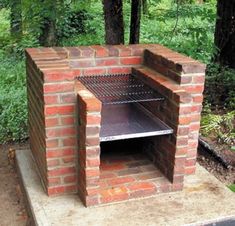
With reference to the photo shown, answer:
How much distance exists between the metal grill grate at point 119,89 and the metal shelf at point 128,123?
0.64ft

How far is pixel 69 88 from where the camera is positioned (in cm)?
332

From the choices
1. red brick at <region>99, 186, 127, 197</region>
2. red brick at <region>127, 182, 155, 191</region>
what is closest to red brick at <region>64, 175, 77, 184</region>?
red brick at <region>99, 186, 127, 197</region>

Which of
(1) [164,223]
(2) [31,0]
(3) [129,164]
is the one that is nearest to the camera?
(1) [164,223]

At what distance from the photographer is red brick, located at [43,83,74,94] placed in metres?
3.27

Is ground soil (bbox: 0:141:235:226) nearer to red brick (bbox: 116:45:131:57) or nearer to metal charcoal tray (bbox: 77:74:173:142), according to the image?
metal charcoal tray (bbox: 77:74:173:142)

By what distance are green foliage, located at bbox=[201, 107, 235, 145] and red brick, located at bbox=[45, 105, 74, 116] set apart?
224 centimetres

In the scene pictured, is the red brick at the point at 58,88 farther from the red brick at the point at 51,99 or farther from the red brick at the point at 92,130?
the red brick at the point at 92,130

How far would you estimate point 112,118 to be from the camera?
3.90m

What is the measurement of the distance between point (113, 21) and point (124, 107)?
7.16 feet

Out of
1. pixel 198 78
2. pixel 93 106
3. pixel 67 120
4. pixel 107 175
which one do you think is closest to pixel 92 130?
pixel 93 106

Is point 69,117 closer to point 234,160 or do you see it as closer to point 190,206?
point 190,206

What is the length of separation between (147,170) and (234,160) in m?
1.20

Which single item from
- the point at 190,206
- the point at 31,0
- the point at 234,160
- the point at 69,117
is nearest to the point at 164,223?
the point at 190,206

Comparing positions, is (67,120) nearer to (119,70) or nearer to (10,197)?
(119,70)
